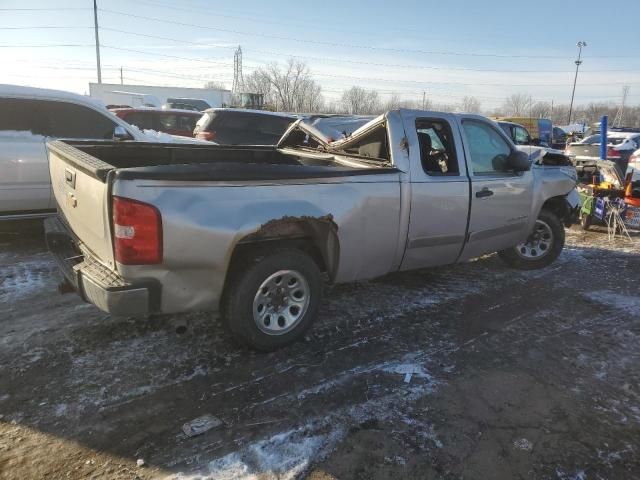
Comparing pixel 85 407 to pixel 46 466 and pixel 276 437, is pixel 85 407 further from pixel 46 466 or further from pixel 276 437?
pixel 276 437

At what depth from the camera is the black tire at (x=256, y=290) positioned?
342cm

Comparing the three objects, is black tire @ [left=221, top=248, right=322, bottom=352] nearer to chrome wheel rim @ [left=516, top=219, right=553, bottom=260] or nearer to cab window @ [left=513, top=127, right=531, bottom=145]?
chrome wheel rim @ [left=516, top=219, right=553, bottom=260]

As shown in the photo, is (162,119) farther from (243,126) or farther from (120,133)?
(120,133)

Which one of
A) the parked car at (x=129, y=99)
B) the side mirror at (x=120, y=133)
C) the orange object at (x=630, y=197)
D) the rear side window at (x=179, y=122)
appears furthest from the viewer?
the parked car at (x=129, y=99)

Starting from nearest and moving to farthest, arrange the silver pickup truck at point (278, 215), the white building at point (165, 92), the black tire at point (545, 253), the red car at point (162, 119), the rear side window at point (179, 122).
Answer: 1. the silver pickup truck at point (278, 215)
2. the black tire at point (545, 253)
3. the red car at point (162, 119)
4. the rear side window at point (179, 122)
5. the white building at point (165, 92)

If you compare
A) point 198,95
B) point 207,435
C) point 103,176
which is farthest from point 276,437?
point 198,95

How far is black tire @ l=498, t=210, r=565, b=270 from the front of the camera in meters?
6.11

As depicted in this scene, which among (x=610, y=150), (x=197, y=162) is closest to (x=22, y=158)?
(x=197, y=162)

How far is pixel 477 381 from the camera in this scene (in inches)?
135

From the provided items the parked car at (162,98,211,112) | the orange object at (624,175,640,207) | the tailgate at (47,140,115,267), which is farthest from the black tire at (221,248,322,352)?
the parked car at (162,98,211,112)

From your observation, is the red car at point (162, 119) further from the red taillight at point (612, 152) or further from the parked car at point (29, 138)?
the red taillight at point (612, 152)

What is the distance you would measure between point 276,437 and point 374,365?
1072 mm

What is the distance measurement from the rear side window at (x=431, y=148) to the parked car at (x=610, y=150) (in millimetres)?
5384

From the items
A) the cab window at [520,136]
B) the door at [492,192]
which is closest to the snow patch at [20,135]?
A: the door at [492,192]
